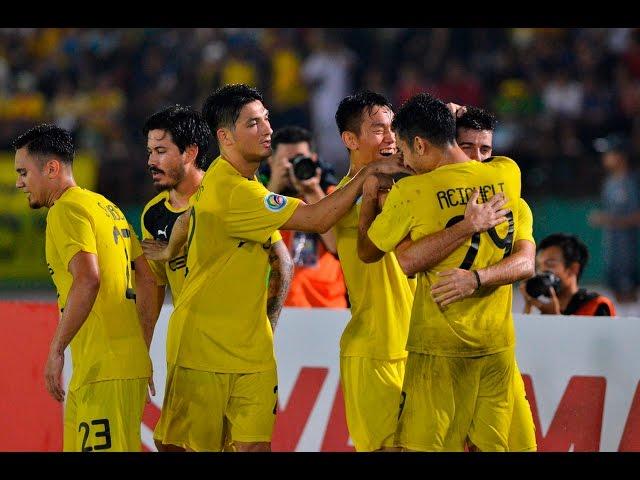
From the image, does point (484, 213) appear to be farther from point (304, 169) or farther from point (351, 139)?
point (304, 169)

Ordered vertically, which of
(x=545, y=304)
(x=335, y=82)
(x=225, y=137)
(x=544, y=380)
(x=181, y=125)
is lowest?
(x=544, y=380)

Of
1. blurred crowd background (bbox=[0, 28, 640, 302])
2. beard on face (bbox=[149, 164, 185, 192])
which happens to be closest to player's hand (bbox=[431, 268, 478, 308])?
beard on face (bbox=[149, 164, 185, 192])

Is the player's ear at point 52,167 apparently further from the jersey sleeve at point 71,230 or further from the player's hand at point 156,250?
the player's hand at point 156,250

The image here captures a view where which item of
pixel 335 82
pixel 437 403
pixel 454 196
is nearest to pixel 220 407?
pixel 437 403

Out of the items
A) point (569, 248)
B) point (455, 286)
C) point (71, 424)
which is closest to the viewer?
point (455, 286)

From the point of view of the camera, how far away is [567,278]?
24.8ft

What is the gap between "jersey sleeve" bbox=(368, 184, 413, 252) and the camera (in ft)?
17.7

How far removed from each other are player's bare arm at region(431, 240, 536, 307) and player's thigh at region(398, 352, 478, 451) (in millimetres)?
325

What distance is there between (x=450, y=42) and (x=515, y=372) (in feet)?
40.6

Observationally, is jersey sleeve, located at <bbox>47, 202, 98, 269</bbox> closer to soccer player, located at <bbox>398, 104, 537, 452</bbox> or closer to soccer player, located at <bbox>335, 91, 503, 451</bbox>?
soccer player, located at <bbox>335, 91, 503, 451</bbox>

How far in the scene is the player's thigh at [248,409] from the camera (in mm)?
5742

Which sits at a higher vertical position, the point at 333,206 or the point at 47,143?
the point at 47,143

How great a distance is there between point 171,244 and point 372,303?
1.12m

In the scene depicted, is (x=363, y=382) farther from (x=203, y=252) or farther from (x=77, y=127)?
(x=77, y=127)
